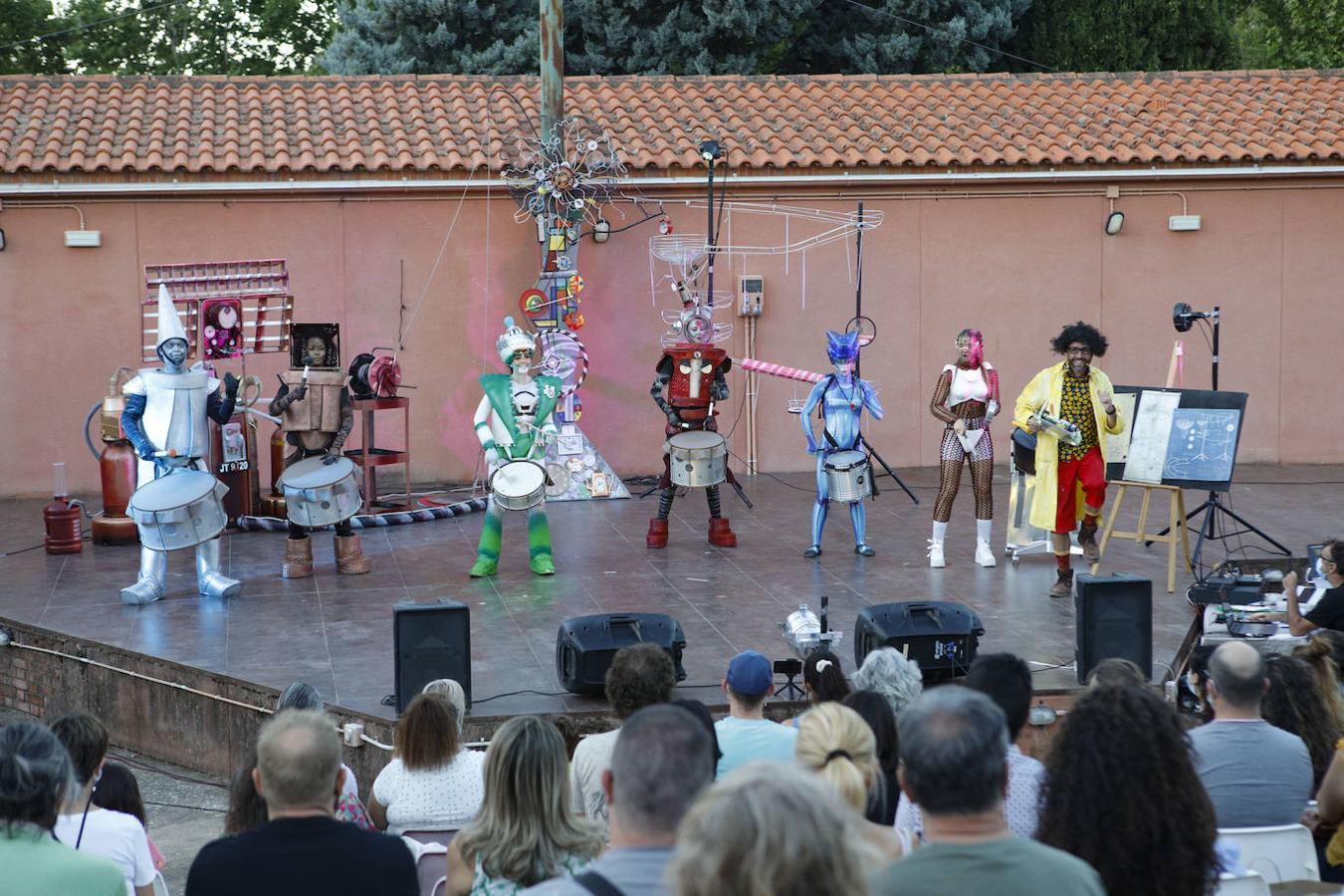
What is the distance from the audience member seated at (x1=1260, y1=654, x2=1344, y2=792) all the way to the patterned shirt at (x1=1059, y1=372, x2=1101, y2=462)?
530 cm

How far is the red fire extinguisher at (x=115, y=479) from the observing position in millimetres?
12281

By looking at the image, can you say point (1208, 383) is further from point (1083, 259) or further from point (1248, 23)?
point (1248, 23)

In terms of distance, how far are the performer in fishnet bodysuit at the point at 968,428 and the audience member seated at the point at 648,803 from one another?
8310 millimetres

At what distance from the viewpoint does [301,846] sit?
11.4 feet

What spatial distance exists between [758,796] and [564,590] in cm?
814

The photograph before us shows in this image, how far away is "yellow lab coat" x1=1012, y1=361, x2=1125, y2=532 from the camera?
10.3m

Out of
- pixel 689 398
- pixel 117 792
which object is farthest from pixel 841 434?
pixel 117 792

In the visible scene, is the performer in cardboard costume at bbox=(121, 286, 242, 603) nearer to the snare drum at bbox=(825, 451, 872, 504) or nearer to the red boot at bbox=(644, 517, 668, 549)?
the red boot at bbox=(644, 517, 668, 549)

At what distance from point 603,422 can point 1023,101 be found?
6.04 meters

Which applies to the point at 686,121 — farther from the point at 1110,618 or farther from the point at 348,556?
the point at 1110,618

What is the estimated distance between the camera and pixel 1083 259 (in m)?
15.9

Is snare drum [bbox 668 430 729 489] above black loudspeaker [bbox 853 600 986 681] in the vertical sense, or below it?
above

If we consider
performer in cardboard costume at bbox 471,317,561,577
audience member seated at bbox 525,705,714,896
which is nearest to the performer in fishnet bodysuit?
performer in cardboard costume at bbox 471,317,561,577

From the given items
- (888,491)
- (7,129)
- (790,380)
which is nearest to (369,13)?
(7,129)
